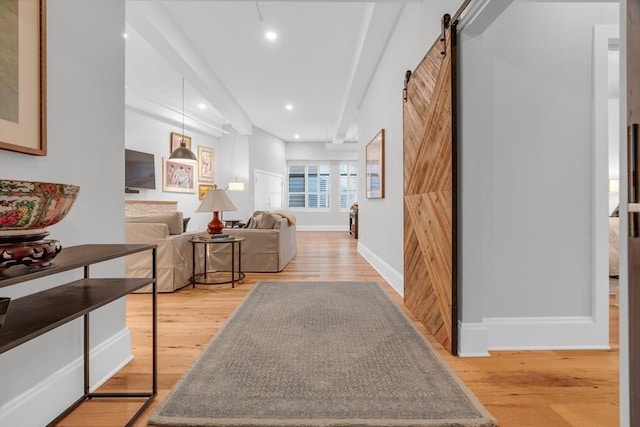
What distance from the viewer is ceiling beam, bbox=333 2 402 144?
330cm

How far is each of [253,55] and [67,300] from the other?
417 centimetres

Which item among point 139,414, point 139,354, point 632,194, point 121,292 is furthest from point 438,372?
point 139,354

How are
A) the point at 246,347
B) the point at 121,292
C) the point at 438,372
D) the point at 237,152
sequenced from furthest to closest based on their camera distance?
the point at 237,152 → the point at 246,347 → the point at 438,372 → the point at 121,292

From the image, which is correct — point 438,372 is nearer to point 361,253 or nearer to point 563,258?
point 563,258

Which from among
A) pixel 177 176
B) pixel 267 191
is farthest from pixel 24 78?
pixel 267 191

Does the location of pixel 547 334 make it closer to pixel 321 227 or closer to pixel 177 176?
pixel 177 176

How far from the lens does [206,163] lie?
28.5 feet

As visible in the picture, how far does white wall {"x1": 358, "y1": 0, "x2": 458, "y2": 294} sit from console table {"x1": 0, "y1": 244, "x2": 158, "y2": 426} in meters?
2.45

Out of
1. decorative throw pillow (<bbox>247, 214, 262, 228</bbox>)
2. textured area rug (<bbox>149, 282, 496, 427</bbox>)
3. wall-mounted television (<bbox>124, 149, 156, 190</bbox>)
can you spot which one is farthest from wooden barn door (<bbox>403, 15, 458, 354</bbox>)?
wall-mounted television (<bbox>124, 149, 156, 190</bbox>)

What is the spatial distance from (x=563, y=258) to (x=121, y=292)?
2585 mm

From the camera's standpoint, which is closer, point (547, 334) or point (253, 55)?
point (547, 334)

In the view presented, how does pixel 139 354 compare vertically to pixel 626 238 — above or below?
below

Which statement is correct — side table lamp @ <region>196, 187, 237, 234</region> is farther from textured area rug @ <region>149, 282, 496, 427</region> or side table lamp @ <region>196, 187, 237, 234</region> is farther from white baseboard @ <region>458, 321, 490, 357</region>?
white baseboard @ <region>458, 321, 490, 357</region>

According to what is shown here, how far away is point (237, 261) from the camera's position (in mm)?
4445
